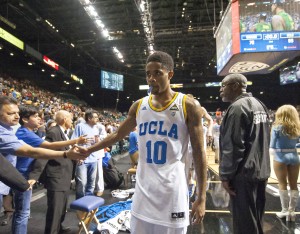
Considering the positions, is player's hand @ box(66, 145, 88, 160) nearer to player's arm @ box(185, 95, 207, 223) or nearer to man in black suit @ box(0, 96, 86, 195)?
man in black suit @ box(0, 96, 86, 195)

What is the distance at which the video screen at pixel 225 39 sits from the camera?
764cm

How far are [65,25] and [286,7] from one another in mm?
11770

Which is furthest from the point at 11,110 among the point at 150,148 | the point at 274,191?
the point at 274,191

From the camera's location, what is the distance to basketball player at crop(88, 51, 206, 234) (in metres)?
1.65

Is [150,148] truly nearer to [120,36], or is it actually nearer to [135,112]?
[135,112]

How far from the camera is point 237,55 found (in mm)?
7430

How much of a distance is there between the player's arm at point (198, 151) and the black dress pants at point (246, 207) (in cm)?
98

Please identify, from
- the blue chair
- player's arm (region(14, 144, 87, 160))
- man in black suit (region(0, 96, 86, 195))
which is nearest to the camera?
man in black suit (region(0, 96, 86, 195))

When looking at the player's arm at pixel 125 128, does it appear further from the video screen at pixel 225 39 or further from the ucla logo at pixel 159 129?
the video screen at pixel 225 39

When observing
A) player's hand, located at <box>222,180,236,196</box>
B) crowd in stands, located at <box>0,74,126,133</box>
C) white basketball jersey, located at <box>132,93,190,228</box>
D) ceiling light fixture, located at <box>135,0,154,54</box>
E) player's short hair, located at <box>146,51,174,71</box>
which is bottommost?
player's hand, located at <box>222,180,236,196</box>

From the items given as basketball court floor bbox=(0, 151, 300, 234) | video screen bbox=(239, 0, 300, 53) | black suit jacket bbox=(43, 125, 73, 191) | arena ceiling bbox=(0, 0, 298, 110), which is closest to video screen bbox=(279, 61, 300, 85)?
arena ceiling bbox=(0, 0, 298, 110)

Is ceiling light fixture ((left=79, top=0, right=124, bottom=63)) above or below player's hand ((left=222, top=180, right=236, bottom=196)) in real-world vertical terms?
above

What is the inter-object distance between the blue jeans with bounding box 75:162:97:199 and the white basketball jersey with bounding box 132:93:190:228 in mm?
3252

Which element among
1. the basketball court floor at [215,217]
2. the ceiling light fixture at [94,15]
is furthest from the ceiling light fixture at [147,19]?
the basketball court floor at [215,217]
